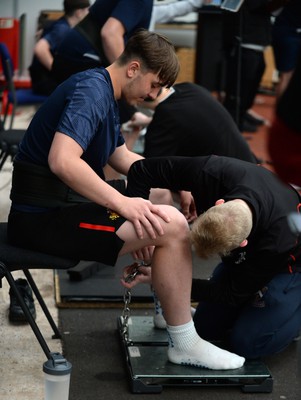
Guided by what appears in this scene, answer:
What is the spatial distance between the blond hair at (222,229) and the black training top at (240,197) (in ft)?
0.33

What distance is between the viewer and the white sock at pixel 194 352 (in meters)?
3.45

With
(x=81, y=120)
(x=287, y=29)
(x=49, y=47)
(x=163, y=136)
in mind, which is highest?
(x=81, y=120)

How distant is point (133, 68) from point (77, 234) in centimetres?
72

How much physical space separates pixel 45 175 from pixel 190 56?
8.86 metres

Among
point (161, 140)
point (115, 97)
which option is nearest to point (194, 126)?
point (161, 140)

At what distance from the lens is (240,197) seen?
132 inches

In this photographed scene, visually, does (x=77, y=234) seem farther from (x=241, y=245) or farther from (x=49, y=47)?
(x=49, y=47)

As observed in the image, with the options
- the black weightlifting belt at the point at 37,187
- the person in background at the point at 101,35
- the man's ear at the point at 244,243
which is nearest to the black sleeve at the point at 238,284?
the man's ear at the point at 244,243

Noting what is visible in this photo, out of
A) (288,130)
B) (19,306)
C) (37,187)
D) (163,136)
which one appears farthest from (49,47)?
(288,130)

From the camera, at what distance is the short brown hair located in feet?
11.3

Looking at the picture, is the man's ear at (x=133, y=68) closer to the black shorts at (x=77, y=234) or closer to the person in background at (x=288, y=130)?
the black shorts at (x=77, y=234)

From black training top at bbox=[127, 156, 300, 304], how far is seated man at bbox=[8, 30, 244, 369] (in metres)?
0.24

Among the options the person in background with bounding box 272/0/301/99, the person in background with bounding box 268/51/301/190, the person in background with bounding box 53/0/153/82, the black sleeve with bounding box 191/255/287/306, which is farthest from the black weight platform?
the person in background with bounding box 272/0/301/99

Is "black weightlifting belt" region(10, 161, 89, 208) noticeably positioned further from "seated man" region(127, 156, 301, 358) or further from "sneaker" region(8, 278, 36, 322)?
"sneaker" region(8, 278, 36, 322)
